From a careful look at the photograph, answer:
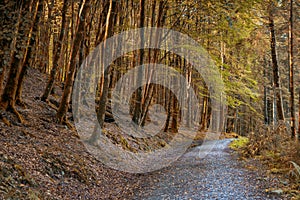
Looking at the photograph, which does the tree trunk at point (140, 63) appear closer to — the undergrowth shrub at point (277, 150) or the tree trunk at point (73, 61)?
the tree trunk at point (73, 61)

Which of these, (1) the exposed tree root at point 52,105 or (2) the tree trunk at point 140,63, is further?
(2) the tree trunk at point 140,63

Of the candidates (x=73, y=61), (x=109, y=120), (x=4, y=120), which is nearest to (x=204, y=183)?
(x=4, y=120)

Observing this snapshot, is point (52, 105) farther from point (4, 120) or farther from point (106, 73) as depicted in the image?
point (4, 120)

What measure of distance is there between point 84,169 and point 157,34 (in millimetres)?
9725

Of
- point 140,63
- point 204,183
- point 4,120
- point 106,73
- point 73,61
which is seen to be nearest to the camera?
point 204,183

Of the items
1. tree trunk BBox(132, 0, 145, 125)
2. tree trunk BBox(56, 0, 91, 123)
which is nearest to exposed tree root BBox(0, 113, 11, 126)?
tree trunk BBox(56, 0, 91, 123)

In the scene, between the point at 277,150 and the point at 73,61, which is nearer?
the point at 277,150

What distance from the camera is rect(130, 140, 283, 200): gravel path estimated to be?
6.66 m

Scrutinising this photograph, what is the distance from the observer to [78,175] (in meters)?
7.45

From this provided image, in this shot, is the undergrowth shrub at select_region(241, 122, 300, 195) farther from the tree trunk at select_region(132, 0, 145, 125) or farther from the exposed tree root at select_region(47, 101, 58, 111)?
the exposed tree root at select_region(47, 101, 58, 111)

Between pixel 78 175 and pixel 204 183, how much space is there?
324cm

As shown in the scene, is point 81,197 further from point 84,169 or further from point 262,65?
point 262,65

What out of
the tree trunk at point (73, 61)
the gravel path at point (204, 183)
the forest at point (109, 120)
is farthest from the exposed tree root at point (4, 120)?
the gravel path at point (204, 183)

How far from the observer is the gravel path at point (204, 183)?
6.66 m
